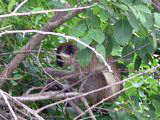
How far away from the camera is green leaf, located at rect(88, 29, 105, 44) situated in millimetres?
2472

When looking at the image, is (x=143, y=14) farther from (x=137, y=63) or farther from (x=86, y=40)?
(x=137, y=63)

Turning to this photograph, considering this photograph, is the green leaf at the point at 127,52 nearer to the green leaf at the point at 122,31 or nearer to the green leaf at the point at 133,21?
the green leaf at the point at 122,31

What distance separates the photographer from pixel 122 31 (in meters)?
2.55

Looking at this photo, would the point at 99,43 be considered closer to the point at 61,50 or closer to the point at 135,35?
the point at 135,35

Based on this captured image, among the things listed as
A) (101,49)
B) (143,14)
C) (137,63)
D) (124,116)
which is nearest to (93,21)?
(101,49)

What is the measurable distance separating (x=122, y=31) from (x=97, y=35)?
175mm

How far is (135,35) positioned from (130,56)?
0.20 metres

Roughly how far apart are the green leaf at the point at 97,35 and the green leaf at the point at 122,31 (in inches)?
4.3

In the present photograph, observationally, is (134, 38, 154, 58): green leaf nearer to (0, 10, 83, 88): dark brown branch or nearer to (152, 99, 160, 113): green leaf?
(152, 99, 160, 113): green leaf

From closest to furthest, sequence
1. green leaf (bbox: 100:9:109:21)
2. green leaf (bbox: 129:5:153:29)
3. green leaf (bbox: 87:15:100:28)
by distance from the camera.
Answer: green leaf (bbox: 129:5:153:29) < green leaf (bbox: 100:9:109:21) < green leaf (bbox: 87:15:100:28)

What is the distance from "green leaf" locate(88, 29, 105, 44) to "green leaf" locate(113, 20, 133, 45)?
11 cm

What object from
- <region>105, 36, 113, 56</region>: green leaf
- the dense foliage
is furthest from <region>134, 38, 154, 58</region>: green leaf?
<region>105, 36, 113, 56</region>: green leaf

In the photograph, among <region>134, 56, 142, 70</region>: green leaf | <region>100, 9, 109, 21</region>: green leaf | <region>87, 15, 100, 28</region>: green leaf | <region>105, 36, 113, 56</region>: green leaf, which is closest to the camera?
<region>100, 9, 109, 21</region>: green leaf

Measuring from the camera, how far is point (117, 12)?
2607 millimetres
